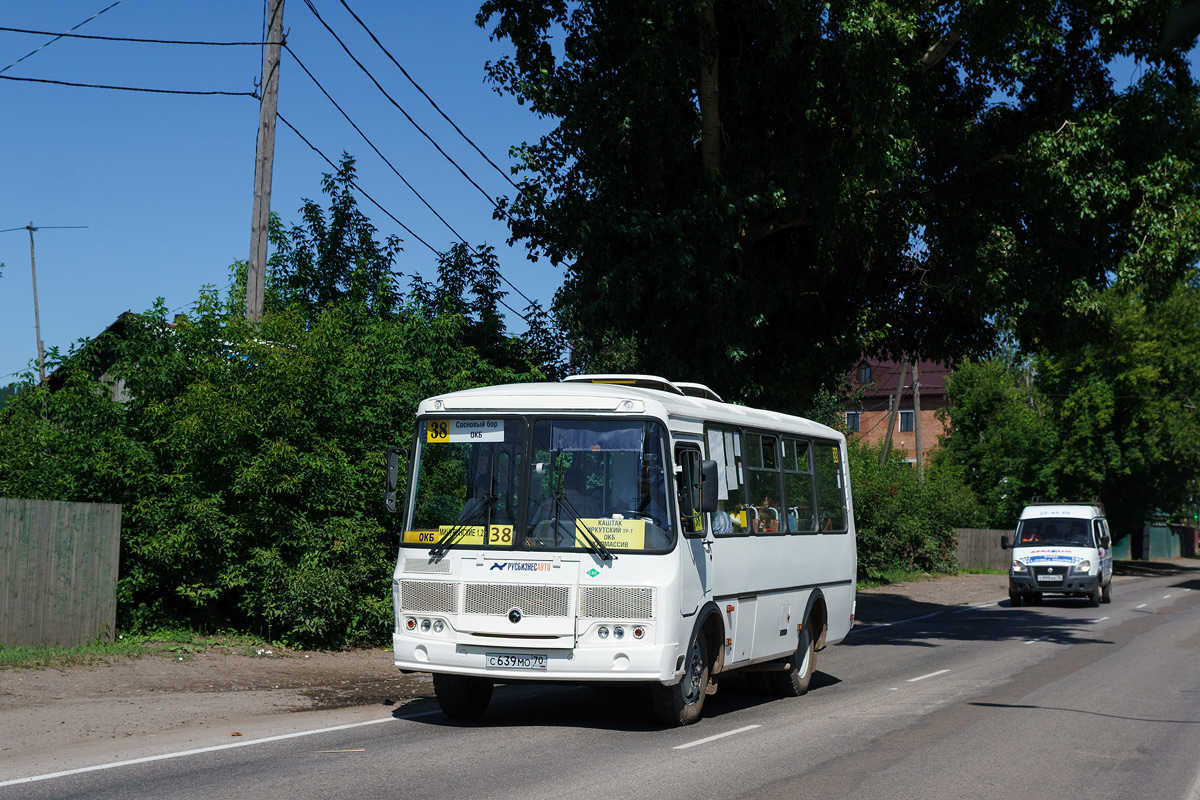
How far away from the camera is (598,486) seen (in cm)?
996

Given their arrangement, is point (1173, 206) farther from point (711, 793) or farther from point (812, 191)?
point (711, 793)

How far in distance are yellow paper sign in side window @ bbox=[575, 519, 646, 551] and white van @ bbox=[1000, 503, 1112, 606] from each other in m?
21.1

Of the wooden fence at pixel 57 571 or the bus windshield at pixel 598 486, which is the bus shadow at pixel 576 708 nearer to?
the bus windshield at pixel 598 486

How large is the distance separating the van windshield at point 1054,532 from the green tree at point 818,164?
1005cm

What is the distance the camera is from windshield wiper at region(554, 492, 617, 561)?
968cm

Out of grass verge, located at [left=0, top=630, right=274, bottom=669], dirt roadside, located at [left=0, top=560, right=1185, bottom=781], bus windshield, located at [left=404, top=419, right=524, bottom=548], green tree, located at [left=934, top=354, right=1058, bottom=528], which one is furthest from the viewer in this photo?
green tree, located at [left=934, top=354, right=1058, bottom=528]

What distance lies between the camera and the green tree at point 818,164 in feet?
58.6

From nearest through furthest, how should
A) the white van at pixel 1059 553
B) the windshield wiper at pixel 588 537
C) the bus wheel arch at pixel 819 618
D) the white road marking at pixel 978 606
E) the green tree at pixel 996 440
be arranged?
the windshield wiper at pixel 588 537 → the bus wheel arch at pixel 819 618 → the white road marking at pixel 978 606 → the white van at pixel 1059 553 → the green tree at pixel 996 440

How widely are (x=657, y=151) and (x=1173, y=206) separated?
315 inches

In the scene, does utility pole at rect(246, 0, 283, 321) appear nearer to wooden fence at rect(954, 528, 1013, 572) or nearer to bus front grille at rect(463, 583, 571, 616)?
bus front grille at rect(463, 583, 571, 616)

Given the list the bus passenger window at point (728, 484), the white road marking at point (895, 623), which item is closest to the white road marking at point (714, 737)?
the bus passenger window at point (728, 484)

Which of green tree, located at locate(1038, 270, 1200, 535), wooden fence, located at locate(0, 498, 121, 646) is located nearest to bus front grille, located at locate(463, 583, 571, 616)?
wooden fence, located at locate(0, 498, 121, 646)

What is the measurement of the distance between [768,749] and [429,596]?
3072 millimetres

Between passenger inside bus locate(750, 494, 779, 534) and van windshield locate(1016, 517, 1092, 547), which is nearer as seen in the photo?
passenger inside bus locate(750, 494, 779, 534)
